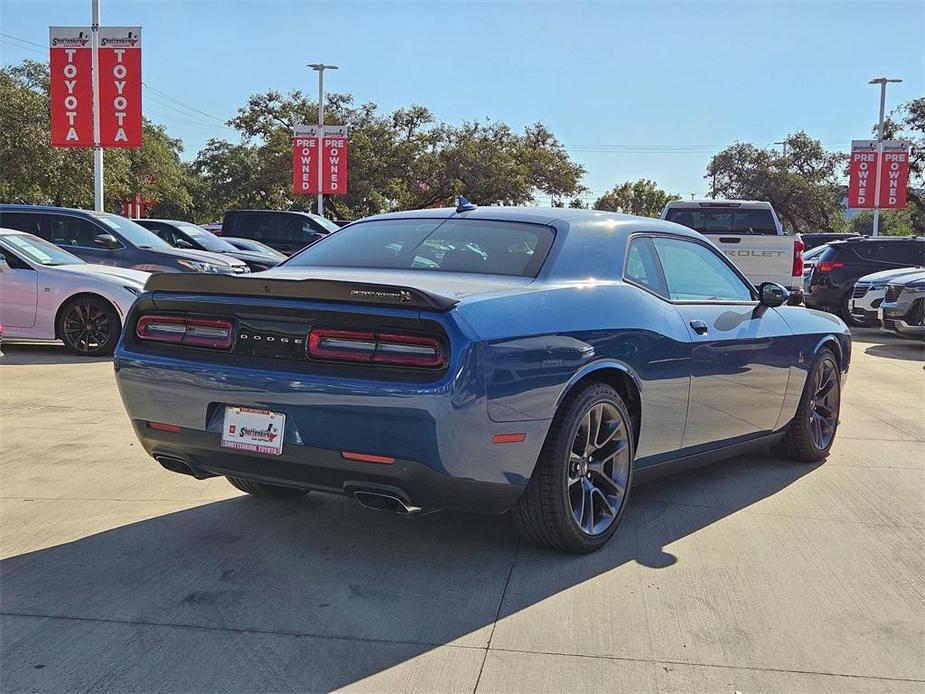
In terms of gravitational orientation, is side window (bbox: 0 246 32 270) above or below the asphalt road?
above

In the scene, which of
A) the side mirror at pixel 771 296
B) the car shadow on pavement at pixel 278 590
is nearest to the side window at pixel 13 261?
the car shadow on pavement at pixel 278 590

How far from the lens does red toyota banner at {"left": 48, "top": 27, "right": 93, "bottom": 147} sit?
17453mm

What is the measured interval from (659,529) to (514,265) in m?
1.46

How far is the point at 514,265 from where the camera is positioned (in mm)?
4164

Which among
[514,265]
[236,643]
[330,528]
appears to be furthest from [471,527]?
[236,643]

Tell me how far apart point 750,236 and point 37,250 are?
30.7 ft

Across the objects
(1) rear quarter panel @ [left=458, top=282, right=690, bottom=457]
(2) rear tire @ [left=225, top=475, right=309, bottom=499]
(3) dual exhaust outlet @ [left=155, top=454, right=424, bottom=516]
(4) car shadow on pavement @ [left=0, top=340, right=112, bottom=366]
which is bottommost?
(2) rear tire @ [left=225, top=475, right=309, bottom=499]

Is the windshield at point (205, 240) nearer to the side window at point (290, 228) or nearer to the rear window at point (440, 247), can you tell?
the side window at point (290, 228)

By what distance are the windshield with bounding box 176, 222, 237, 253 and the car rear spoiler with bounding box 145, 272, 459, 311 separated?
45.1 ft

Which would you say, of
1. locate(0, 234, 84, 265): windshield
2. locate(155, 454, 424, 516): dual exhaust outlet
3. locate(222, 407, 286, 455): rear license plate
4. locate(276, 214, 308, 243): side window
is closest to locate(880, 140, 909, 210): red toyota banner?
locate(276, 214, 308, 243): side window

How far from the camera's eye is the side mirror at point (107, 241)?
40.5 feet

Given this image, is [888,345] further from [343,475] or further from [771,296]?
[343,475]

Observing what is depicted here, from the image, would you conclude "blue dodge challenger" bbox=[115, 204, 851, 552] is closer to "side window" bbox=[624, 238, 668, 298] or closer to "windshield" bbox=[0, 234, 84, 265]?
"side window" bbox=[624, 238, 668, 298]

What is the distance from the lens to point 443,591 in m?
3.64
